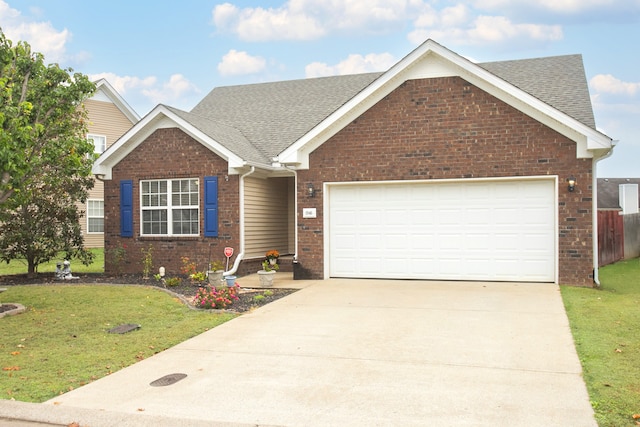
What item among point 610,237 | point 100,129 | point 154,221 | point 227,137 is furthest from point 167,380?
point 100,129

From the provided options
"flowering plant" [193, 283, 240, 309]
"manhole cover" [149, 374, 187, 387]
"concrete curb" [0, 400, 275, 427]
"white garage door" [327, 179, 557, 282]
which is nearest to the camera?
"concrete curb" [0, 400, 275, 427]

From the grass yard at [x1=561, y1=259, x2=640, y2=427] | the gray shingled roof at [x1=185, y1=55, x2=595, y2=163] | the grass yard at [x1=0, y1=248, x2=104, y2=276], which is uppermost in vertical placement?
the gray shingled roof at [x1=185, y1=55, x2=595, y2=163]

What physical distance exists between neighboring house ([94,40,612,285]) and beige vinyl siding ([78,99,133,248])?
35.4ft

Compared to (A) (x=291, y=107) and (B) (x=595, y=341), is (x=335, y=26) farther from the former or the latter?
(B) (x=595, y=341)

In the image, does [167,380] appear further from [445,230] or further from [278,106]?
[278,106]

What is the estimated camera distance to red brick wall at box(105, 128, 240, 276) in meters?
15.7

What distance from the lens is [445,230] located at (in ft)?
45.3

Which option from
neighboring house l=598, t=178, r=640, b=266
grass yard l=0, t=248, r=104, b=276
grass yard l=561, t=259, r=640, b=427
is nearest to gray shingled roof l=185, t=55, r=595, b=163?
grass yard l=561, t=259, r=640, b=427

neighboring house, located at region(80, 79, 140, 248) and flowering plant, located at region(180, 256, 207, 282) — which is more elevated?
neighboring house, located at region(80, 79, 140, 248)

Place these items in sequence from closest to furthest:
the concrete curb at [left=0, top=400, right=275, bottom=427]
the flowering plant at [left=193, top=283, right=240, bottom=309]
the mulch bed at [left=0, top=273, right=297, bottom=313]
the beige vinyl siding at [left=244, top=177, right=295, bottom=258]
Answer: the concrete curb at [left=0, top=400, right=275, bottom=427] < the flowering plant at [left=193, top=283, right=240, bottom=309] < the mulch bed at [left=0, top=273, right=297, bottom=313] < the beige vinyl siding at [left=244, top=177, right=295, bottom=258]

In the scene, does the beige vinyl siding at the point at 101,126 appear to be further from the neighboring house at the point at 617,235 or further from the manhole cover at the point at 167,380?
the manhole cover at the point at 167,380

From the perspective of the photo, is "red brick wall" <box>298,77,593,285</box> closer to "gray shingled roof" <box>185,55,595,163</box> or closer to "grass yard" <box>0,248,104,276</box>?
"gray shingled roof" <box>185,55,595,163</box>

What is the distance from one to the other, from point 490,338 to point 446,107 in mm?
6998

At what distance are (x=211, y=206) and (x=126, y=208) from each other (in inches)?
111
